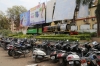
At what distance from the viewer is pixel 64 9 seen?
34156mm

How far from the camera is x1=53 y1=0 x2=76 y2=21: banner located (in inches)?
1241

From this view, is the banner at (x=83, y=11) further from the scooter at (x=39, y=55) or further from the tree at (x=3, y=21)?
the tree at (x=3, y=21)

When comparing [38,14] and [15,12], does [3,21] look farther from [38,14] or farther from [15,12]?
[38,14]

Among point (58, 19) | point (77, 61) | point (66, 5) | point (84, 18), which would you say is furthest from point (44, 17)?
point (77, 61)

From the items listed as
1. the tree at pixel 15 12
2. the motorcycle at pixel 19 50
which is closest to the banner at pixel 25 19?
the tree at pixel 15 12

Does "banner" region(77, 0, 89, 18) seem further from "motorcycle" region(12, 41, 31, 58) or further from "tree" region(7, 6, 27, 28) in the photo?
"tree" region(7, 6, 27, 28)

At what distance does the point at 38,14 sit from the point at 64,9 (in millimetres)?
13374

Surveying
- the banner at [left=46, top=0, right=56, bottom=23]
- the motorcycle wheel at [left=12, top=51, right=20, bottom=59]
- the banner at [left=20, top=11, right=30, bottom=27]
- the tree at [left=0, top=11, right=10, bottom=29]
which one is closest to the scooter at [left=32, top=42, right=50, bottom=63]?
the motorcycle wheel at [left=12, top=51, right=20, bottom=59]

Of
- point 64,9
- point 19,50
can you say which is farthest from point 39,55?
point 64,9

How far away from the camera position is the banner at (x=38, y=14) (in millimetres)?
43656

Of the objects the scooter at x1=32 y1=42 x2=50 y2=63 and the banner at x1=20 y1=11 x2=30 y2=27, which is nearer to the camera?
the scooter at x1=32 y1=42 x2=50 y2=63

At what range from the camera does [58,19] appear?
35781mm

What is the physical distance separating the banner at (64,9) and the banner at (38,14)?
667 cm

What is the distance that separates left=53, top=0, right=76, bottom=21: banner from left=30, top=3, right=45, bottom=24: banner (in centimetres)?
667
